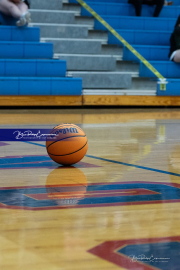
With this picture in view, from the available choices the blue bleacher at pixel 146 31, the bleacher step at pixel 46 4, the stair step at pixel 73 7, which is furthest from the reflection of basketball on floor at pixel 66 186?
the stair step at pixel 73 7

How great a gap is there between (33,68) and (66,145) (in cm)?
505

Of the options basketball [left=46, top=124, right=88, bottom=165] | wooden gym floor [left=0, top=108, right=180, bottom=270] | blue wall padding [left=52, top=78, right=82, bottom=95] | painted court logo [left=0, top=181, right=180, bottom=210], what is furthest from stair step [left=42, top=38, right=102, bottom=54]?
painted court logo [left=0, top=181, right=180, bottom=210]

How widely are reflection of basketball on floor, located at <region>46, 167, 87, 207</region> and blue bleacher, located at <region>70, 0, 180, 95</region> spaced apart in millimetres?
5885

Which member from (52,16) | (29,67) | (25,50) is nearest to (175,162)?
(29,67)

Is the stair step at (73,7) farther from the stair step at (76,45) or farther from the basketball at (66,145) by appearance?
the basketball at (66,145)

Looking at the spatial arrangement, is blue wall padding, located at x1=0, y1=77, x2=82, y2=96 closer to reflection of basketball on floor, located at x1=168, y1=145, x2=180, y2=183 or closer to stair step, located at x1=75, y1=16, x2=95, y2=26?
stair step, located at x1=75, y1=16, x2=95, y2=26

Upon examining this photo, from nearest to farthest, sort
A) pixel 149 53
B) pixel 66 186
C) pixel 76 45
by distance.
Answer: pixel 66 186, pixel 76 45, pixel 149 53

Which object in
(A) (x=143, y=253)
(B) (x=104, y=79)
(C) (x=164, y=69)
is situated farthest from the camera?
(C) (x=164, y=69)

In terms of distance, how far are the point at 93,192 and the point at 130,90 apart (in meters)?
6.16

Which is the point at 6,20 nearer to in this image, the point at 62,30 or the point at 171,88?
the point at 62,30

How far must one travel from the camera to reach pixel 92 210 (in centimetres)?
173

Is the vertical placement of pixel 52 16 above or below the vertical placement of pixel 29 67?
above

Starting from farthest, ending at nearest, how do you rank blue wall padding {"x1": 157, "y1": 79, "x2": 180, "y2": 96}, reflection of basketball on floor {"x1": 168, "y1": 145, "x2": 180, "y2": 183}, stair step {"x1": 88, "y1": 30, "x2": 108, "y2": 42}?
stair step {"x1": 88, "y1": 30, "x2": 108, "y2": 42}
blue wall padding {"x1": 157, "y1": 79, "x2": 180, "y2": 96}
reflection of basketball on floor {"x1": 168, "y1": 145, "x2": 180, "y2": 183}

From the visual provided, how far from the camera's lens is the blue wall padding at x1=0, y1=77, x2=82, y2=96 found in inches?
284
